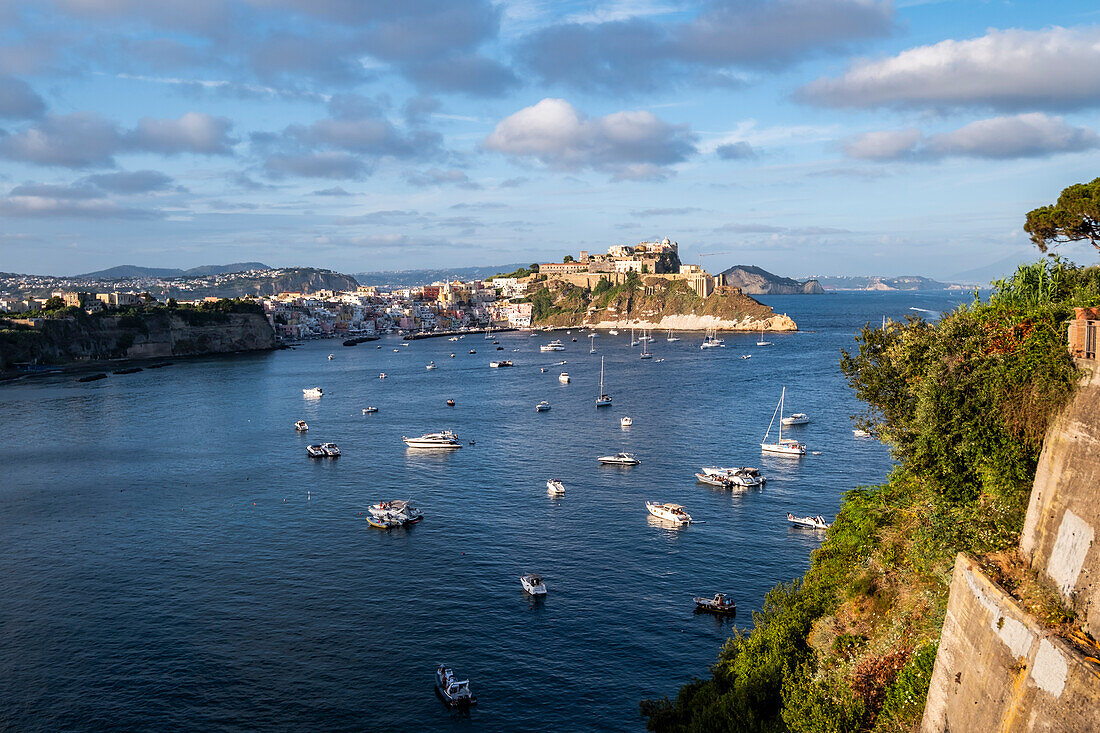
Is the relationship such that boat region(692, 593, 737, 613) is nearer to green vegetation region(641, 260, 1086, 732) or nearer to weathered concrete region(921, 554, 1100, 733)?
green vegetation region(641, 260, 1086, 732)

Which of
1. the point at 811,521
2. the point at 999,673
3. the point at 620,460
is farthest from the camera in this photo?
the point at 620,460

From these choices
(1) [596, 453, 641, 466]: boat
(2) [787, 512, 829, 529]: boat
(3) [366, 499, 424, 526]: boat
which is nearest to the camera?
(2) [787, 512, 829, 529]: boat

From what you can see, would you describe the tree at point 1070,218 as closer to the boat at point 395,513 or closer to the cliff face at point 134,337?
the boat at point 395,513

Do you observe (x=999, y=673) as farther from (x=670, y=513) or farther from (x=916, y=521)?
(x=670, y=513)

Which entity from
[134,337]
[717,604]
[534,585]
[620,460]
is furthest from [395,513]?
[134,337]

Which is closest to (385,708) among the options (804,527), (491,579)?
(491,579)

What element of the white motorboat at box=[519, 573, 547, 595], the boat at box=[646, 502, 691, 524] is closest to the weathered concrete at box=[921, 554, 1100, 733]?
the white motorboat at box=[519, 573, 547, 595]
